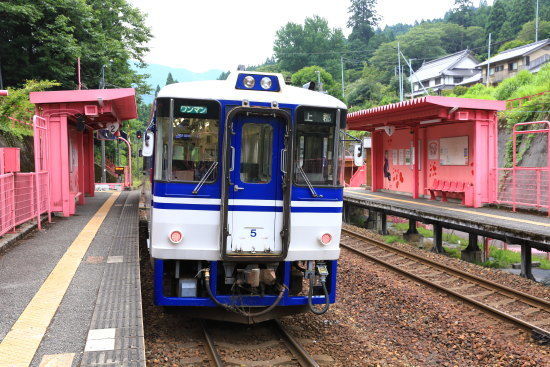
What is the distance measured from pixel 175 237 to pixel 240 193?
93 centimetres

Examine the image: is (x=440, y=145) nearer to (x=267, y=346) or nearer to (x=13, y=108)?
(x=267, y=346)

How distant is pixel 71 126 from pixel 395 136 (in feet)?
39.8

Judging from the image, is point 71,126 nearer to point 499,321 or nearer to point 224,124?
point 224,124

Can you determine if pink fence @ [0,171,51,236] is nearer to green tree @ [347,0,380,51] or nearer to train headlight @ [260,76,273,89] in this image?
train headlight @ [260,76,273,89]

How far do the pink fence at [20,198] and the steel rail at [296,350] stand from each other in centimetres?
562

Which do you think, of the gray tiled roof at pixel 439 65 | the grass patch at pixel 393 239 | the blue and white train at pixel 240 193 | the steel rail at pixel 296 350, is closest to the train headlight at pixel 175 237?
the blue and white train at pixel 240 193

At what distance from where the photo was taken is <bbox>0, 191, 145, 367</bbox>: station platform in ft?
15.1

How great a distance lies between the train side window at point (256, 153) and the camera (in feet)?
20.5

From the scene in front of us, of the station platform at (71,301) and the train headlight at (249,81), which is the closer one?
the station platform at (71,301)

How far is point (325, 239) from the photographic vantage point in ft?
21.4

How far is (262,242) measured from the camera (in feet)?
20.5

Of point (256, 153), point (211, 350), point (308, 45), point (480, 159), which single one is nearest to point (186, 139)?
point (256, 153)

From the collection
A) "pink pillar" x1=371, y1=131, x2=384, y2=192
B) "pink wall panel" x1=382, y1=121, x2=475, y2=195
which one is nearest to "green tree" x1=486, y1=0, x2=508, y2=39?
"pink pillar" x1=371, y1=131, x2=384, y2=192

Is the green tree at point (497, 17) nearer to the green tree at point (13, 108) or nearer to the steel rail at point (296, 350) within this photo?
the green tree at point (13, 108)
